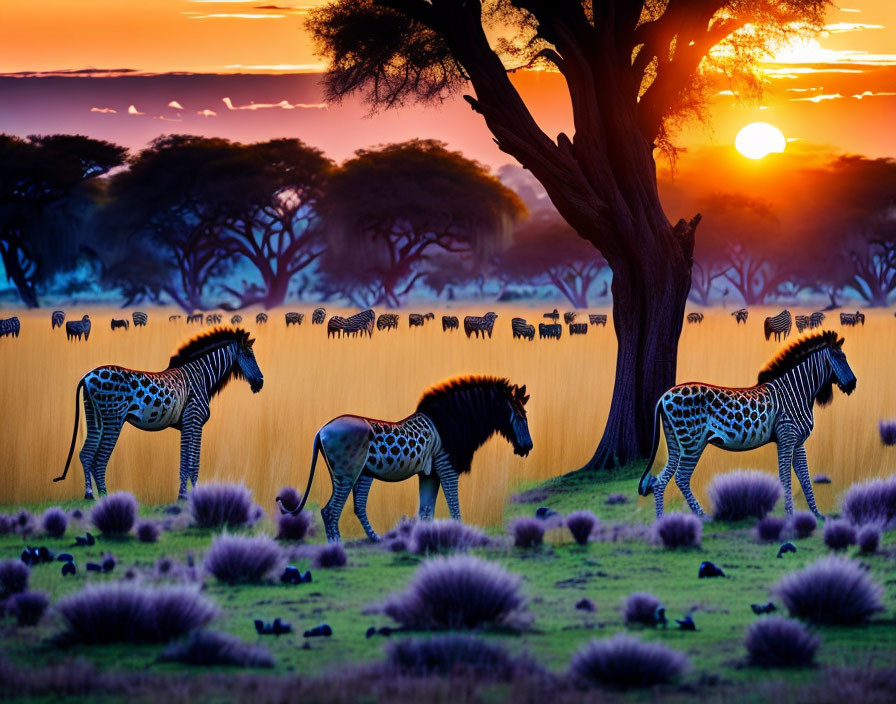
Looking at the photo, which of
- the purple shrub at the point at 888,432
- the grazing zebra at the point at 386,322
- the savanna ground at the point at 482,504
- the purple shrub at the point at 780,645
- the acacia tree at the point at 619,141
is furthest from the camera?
the grazing zebra at the point at 386,322

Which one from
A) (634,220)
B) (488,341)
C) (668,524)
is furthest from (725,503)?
(488,341)

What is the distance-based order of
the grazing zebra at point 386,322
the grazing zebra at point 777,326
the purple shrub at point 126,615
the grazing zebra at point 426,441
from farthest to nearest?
the grazing zebra at point 386,322
the grazing zebra at point 777,326
the grazing zebra at point 426,441
the purple shrub at point 126,615

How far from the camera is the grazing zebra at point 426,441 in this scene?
33.7 ft

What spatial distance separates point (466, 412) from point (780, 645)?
4130 mm

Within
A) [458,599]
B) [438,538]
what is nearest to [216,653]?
[458,599]

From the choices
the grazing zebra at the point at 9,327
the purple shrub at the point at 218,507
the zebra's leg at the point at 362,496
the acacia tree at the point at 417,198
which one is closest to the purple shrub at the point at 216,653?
the zebra's leg at the point at 362,496

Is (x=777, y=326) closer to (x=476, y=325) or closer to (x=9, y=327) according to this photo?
(x=476, y=325)

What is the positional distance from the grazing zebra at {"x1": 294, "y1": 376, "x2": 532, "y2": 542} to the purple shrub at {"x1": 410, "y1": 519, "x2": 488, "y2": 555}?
400mm

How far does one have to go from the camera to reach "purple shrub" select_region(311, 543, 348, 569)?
384 inches

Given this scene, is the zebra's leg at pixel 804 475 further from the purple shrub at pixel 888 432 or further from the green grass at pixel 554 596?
the purple shrub at pixel 888 432

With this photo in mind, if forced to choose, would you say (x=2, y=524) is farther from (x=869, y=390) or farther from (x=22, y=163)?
(x=22, y=163)

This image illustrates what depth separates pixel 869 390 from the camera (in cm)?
2220

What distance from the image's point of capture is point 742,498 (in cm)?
1192

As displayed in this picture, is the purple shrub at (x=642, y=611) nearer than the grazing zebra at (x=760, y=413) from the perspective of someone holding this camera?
Yes
